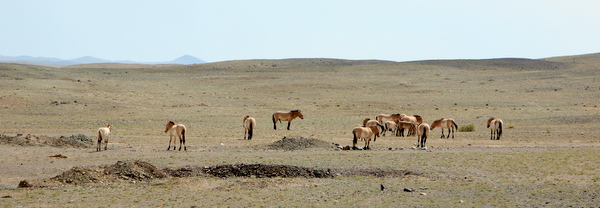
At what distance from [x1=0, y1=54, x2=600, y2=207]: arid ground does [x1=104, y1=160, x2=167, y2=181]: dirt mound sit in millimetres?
40

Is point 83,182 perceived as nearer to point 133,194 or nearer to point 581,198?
point 133,194

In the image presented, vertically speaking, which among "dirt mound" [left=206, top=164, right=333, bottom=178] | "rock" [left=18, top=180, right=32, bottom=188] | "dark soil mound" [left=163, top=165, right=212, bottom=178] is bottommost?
"rock" [left=18, top=180, right=32, bottom=188]

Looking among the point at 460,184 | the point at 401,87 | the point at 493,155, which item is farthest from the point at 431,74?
the point at 460,184

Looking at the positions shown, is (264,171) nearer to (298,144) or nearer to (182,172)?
(182,172)

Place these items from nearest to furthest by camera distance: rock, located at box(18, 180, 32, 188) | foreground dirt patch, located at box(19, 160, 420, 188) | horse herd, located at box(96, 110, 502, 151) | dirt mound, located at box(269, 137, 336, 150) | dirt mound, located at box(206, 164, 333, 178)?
rock, located at box(18, 180, 32, 188) → foreground dirt patch, located at box(19, 160, 420, 188) → dirt mound, located at box(206, 164, 333, 178) → horse herd, located at box(96, 110, 502, 151) → dirt mound, located at box(269, 137, 336, 150)

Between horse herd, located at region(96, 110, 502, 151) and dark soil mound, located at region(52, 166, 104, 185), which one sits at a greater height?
horse herd, located at region(96, 110, 502, 151)

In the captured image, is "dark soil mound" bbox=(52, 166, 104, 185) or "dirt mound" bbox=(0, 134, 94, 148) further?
"dirt mound" bbox=(0, 134, 94, 148)

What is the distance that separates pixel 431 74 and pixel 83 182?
64761 mm

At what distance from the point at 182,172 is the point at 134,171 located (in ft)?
4.55

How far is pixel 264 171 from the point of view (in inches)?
683

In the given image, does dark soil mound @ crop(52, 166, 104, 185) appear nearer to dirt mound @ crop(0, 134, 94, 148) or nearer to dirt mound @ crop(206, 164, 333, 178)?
dirt mound @ crop(206, 164, 333, 178)

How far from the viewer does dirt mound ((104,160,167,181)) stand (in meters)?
16.4

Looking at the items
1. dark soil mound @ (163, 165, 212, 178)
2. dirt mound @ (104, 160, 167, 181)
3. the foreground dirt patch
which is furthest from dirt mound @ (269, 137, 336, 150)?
dirt mound @ (104, 160, 167, 181)

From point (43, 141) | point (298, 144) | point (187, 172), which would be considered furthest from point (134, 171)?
point (43, 141)
